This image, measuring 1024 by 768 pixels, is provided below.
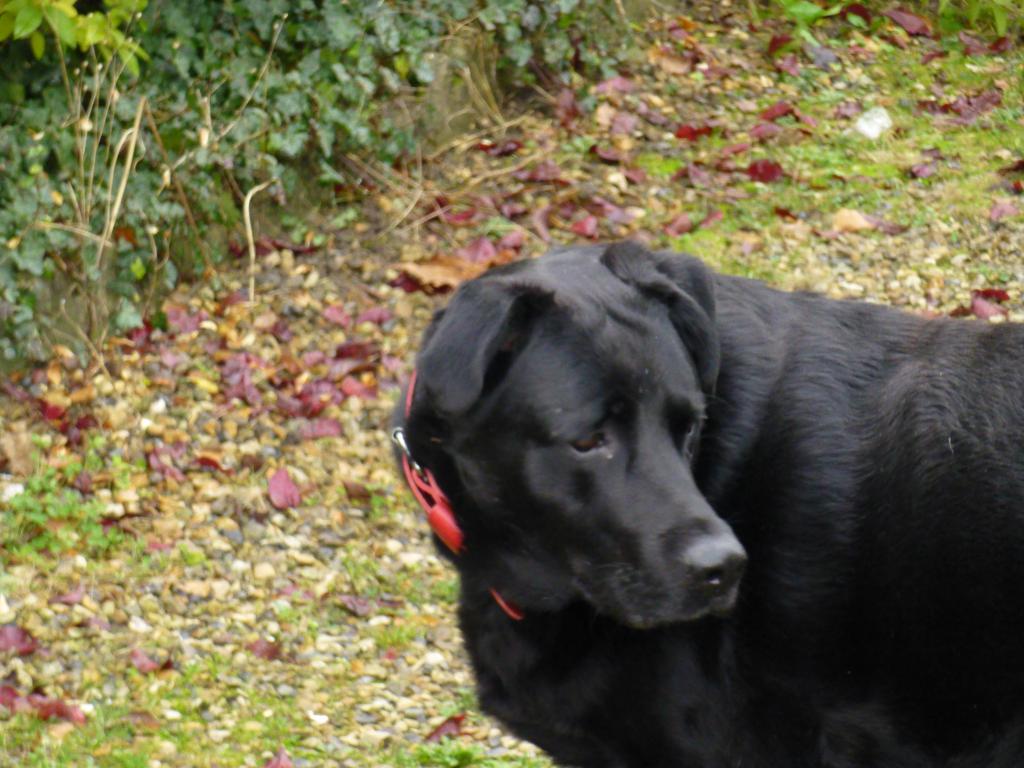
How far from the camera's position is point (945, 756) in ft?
10.6

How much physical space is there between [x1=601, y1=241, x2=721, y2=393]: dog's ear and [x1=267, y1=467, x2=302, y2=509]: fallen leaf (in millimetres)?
2109

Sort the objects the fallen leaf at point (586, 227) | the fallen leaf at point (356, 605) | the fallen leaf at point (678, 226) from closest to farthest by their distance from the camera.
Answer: the fallen leaf at point (356, 605) → the fallen leaf at point (586, 227) → the fallen leaf at point (678, 226)

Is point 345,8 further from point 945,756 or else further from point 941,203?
point 945,756

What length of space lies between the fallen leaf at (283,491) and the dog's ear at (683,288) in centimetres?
211

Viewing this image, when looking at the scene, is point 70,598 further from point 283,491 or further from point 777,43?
point 777,43

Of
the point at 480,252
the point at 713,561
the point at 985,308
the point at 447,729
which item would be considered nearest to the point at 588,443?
the point at 713,561

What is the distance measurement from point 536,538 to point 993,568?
0.98 metres

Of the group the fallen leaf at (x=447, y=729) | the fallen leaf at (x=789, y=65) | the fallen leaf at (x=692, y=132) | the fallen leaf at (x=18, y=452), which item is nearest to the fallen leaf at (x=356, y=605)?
the fallen leaf at (x=447, y=729)

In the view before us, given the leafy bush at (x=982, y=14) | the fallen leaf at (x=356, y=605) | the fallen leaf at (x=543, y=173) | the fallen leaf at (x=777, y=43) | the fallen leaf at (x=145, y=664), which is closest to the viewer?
the fallen leaf at (x=145, y=664)

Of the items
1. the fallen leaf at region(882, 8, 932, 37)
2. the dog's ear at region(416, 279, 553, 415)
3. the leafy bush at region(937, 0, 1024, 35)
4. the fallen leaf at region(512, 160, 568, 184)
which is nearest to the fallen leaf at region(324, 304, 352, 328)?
the fallen leaf at region(512, 160, 568, 184)

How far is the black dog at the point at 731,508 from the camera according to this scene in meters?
3.04

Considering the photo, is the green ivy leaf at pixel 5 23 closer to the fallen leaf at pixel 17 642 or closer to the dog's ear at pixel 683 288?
the fallen leaf at pixel 17 642

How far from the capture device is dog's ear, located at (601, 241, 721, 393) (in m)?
3.17

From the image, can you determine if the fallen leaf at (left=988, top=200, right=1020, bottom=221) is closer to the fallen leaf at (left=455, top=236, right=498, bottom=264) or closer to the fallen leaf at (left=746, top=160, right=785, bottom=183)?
the fallen leaf at (left=746, top=160, right=785, bottom=183)
